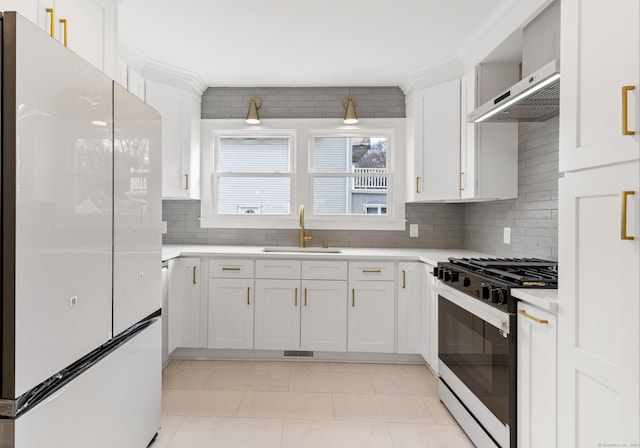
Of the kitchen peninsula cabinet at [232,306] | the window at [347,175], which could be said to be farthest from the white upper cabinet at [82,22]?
the window at [347,175]

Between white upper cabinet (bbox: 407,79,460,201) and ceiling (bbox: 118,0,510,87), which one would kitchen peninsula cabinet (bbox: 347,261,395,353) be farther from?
ceiling (bbox: 118,0,510,87)

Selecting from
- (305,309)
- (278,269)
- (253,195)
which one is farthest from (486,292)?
(253,195)

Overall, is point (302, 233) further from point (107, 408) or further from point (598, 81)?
point (598, 81)

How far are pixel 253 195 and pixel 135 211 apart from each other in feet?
6.98

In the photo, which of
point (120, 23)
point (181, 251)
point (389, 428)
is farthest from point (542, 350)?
point (120, 23)

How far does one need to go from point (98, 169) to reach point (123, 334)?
742 mm

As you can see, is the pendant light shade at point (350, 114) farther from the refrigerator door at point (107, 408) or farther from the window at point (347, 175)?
the refrigerator door at point (107, 408)

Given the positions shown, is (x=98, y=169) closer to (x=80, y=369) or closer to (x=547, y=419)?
(x=80, y=369)

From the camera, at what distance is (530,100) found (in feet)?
6.56

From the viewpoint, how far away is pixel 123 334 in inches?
64.6

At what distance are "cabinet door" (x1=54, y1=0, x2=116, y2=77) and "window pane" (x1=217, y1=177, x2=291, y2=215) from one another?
6.04ft

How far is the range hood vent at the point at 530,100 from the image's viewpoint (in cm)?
165

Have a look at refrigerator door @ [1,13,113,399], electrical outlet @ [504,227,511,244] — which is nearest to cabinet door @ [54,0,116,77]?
refrigerator door @ [1,13,113,399]

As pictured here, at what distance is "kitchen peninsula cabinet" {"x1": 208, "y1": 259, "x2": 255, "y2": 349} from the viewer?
3111mm
